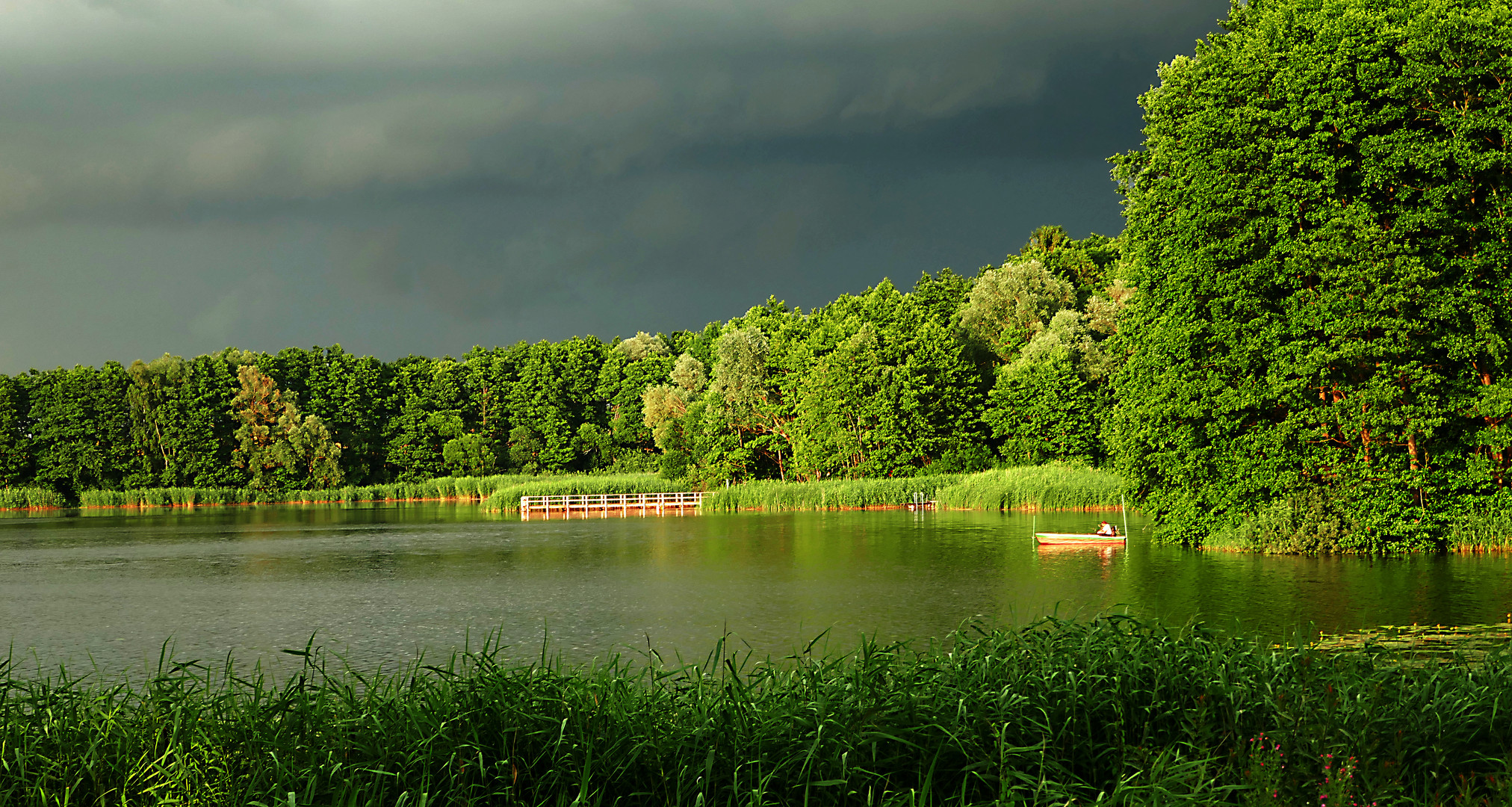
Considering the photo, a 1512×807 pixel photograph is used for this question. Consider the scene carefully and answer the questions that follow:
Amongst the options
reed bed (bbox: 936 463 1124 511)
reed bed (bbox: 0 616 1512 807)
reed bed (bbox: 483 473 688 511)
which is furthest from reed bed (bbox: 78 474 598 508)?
reed bed (bbox: 0 616 1512 807)

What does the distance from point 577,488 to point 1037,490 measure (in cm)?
2744

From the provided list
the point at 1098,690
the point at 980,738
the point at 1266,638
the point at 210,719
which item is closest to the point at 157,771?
the point at 210,719

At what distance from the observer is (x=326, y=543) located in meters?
35.0

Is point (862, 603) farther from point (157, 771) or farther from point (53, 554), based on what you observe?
point (53, 554)

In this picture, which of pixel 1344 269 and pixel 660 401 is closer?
pixel 1344 269

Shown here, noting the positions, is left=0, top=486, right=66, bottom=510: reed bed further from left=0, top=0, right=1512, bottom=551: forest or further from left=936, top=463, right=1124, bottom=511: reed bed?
left=0, top=0, right=1512, bottom=551: forest

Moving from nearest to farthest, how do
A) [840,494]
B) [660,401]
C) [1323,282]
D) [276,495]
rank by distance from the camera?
1. [1323,282]
2. [840,494]
3. [660,401]
4. [276,495]

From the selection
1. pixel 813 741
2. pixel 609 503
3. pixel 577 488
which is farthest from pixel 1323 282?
pixel 577 488

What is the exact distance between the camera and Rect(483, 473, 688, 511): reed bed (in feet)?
189

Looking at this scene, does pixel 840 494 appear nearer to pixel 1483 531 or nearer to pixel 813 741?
pixel 1483 531

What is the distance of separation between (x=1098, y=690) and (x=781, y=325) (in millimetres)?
63282

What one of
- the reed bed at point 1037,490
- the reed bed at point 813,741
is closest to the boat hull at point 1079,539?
the reed bed at point 1037,490

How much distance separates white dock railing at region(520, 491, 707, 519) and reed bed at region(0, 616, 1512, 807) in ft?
153

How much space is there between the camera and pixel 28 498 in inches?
2896
